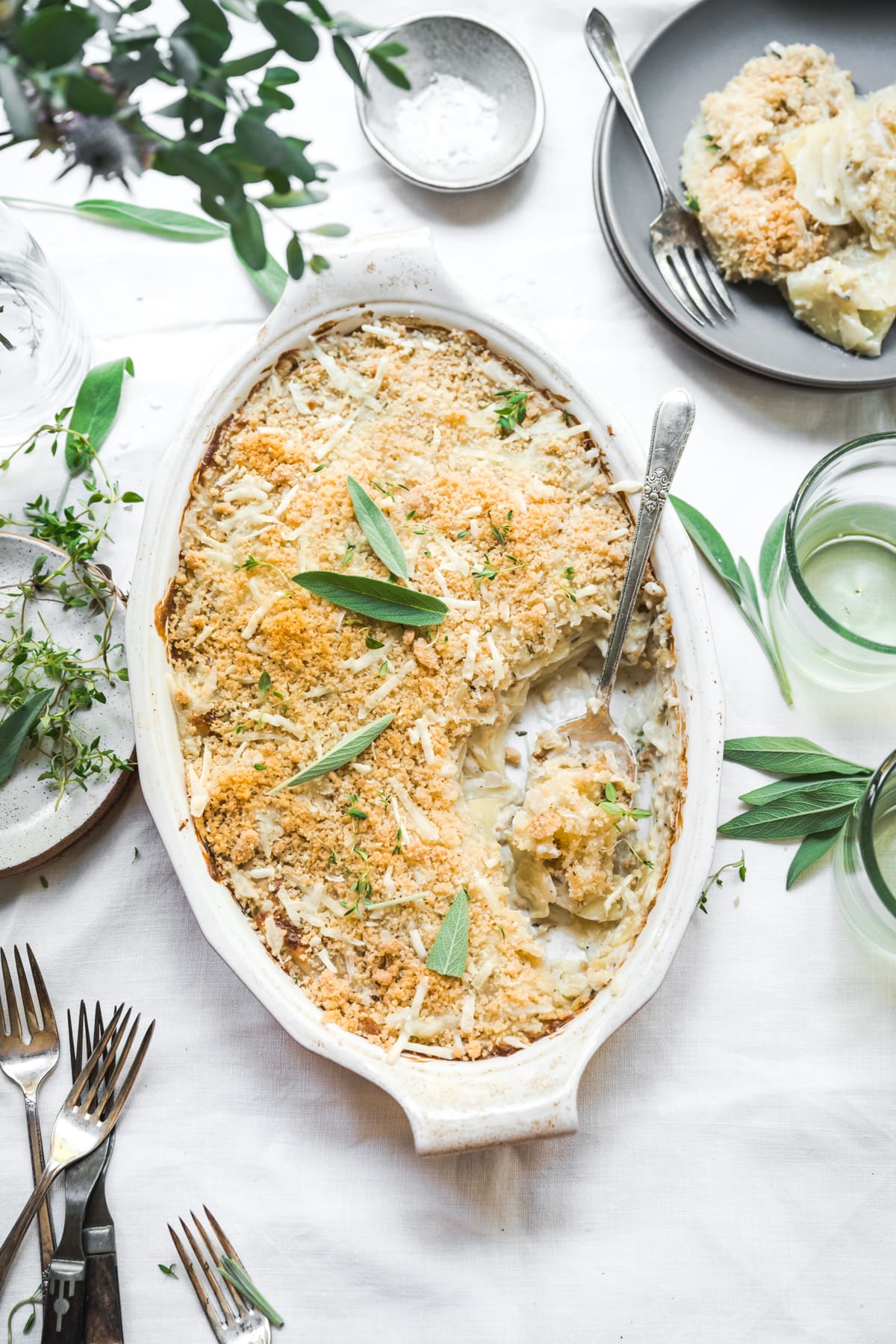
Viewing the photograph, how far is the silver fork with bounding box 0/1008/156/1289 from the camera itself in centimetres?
193

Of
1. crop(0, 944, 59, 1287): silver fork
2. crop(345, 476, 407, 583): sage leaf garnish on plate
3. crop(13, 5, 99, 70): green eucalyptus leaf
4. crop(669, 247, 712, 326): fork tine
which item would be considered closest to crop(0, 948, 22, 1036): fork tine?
crop(0, 944, 59, 1287): silver fork

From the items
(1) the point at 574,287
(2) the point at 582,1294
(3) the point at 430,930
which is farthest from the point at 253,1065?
(1) the point at 574,287

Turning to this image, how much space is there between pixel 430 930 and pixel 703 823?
53cm

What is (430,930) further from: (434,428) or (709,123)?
(709,123)

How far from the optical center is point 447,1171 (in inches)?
79.0

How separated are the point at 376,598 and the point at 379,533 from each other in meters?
0.12

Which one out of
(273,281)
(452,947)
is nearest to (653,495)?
(452,947)

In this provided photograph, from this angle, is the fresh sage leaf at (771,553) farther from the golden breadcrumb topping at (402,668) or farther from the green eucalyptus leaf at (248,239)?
the green eucalyptus leaf at (248,239)

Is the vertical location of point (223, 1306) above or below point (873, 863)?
below

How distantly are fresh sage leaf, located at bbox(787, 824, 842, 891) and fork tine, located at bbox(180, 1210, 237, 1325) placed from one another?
1368 mm

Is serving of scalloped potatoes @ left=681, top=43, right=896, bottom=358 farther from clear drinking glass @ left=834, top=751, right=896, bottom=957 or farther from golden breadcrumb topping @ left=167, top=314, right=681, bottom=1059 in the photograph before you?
clear drinking glass @ left=834, top=751, right=896, bottom=957

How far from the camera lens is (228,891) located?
6.10 feet

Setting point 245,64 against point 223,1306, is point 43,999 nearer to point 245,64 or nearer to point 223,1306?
point 223,1306

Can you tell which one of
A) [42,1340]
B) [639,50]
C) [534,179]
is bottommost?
[42,1340]
